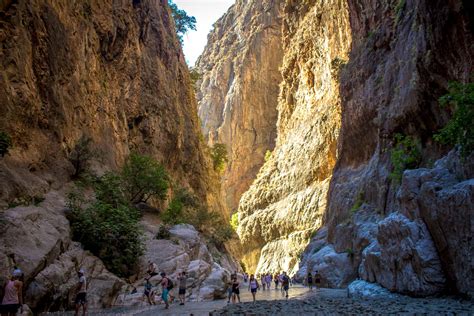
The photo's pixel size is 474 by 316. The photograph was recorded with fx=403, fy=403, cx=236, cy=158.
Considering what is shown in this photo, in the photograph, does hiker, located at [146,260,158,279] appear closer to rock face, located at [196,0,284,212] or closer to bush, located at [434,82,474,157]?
bush, located at [434,82,474,157]

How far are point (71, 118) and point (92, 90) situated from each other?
170 inches

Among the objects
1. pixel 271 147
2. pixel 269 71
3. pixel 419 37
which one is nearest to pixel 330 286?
pixel 419 37

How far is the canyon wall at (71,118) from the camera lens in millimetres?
14127

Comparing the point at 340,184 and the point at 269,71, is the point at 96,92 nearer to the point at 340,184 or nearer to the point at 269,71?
the point at 340,184

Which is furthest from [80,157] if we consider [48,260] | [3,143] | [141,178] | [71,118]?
[48,260]

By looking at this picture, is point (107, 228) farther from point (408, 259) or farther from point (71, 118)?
point (408, 259)

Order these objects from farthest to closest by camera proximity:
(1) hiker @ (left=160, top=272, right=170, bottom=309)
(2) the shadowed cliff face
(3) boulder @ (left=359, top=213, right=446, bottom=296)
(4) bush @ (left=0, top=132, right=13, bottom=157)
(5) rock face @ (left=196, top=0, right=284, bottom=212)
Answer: (5) rock face @ (left=196, top=0, right=284, bottom=212), (2) the shadowed cliff face, (4) bush @ (left=0, top=132, right=13, bottom=157), (1) hiker @ (left=160, top=272, right=170, bottom=309), (3) boulder @ (left=359, top=213, right=446, bottom=296)

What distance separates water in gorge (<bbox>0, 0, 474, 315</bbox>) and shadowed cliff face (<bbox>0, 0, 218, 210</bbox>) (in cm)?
14

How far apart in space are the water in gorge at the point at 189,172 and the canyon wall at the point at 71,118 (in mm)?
99

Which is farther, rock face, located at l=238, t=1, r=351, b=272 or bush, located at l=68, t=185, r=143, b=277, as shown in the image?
rock face, located at l=238, t=1, r=351, b=272

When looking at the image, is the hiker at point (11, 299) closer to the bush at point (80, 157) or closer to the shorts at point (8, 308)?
the shorts at point (8, 308)

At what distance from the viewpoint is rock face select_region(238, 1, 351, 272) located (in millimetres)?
53656

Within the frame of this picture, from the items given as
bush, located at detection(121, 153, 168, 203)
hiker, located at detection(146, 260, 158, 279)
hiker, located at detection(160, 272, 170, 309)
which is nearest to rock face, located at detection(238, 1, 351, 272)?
bush, located at detection(121, 153, 168, 203)

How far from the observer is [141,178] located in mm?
28750
